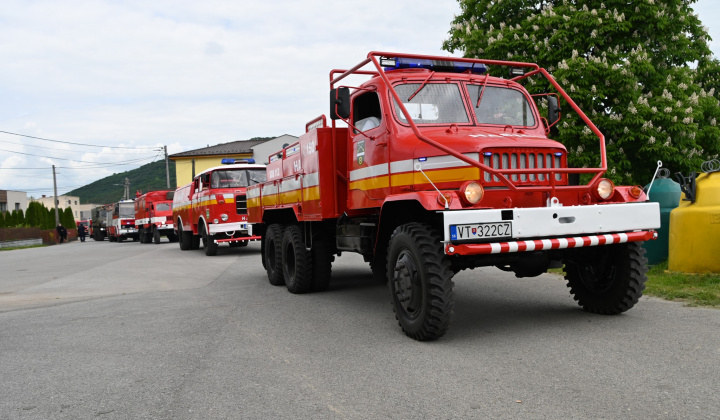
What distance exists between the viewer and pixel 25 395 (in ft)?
14.4

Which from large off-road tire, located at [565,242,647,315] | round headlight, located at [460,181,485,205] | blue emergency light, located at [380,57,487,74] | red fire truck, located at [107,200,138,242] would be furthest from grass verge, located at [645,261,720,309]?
red fire truck, located at [107,200,138,242]

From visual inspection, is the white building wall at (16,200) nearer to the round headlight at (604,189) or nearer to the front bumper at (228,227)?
the front bumper at (228,227)

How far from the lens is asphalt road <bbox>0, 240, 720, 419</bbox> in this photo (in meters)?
3.86

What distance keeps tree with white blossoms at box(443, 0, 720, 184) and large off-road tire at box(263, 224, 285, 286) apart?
6947 mm

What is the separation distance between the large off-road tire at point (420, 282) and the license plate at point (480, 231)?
13.2 inches

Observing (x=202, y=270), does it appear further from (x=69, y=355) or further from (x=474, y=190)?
(x=474, y=190)

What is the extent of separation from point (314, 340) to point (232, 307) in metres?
2.53

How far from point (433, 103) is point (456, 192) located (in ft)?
5.24

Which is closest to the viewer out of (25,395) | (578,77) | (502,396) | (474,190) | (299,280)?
(502,396)

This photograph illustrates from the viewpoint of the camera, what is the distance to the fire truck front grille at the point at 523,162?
18.7ft

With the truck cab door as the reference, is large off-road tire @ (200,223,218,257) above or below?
below

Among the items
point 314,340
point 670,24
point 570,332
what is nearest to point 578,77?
point 670,24

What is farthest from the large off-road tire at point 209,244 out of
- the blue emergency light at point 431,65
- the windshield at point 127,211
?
the windshield at point 127,211

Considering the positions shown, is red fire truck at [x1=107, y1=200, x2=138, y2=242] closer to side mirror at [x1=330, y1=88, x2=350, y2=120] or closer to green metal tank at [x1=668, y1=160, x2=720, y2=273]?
side mirror at [x1=330, y1=88, x2=350, y2=120]
